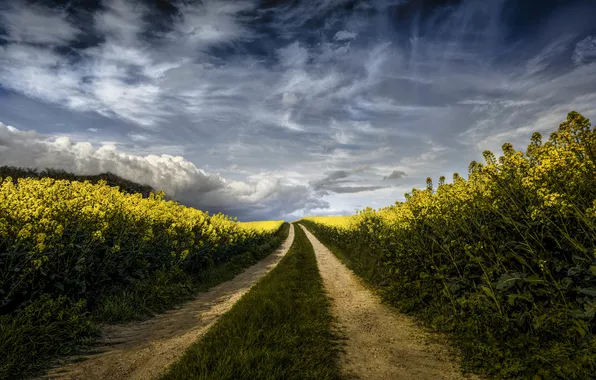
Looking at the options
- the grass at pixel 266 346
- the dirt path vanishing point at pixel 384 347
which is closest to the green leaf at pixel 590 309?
the dirt path vanishing point at pixel 384 347

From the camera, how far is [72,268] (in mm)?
6852

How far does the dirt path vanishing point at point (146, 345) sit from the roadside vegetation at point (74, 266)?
0.44 m

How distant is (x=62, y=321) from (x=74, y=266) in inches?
58.8

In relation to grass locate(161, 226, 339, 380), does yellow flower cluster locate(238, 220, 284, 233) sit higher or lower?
higher

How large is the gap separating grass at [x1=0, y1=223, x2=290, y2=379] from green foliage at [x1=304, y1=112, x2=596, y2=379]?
7334 mm

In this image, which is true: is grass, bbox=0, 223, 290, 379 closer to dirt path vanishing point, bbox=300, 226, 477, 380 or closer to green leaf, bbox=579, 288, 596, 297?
dirt path vanishing point, bbox=300, 226, 477, 380

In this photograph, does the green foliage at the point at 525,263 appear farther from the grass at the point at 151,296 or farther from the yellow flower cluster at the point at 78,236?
the yellow flower cluster at the point at 78,236

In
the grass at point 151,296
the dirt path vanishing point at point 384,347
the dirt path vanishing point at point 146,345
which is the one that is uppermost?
the dirt path vanishing point at point 384,347

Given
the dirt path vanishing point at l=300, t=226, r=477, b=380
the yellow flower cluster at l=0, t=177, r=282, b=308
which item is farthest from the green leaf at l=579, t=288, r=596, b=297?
the yellow flower cluster at l=0, t=177, r=282, b=308

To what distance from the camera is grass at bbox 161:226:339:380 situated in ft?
14.2

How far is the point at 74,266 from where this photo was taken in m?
7.01

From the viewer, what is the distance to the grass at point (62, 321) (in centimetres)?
485

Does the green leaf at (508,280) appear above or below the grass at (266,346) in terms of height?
above

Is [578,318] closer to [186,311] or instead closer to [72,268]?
[186,311]
